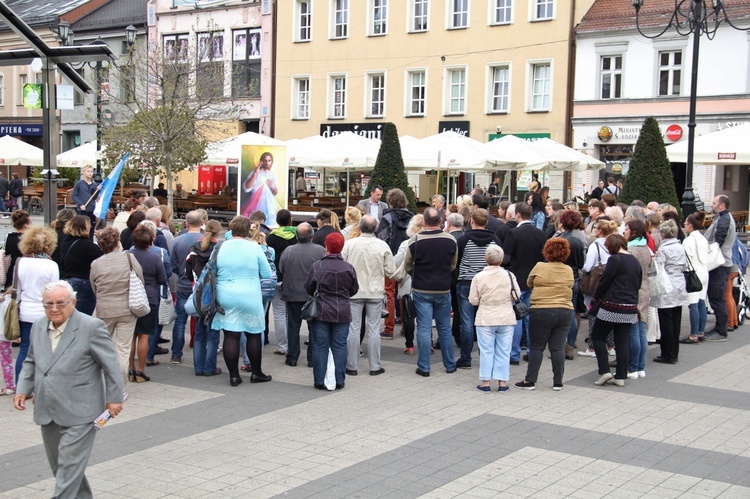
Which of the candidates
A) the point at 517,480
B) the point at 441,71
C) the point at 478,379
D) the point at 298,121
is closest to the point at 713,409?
the point at 478,379

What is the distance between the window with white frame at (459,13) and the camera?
1433 inches

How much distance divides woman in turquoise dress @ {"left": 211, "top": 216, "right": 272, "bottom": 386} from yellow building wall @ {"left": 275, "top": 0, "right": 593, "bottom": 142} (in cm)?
2623

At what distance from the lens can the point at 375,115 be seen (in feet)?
128

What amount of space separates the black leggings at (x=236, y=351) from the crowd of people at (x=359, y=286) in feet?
0.04

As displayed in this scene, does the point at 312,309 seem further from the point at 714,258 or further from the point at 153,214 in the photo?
the point at 714,258

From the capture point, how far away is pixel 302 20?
40.5m

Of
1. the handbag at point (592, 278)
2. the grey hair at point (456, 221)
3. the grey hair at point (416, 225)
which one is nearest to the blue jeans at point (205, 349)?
the grey hair at point (416, 225)

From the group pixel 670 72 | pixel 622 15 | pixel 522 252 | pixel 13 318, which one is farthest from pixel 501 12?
pixel 13 318

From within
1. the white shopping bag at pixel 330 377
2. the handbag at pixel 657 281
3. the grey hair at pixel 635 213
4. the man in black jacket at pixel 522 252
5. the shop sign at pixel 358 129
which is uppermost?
the shop sign at pixel 358 129

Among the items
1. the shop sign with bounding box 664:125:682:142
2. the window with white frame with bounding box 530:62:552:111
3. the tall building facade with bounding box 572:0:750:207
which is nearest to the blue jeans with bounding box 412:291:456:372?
the tall building facade with bounding box 572:0:750:207

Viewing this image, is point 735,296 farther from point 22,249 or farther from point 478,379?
point 22,249

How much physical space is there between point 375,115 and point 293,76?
14.1 ft

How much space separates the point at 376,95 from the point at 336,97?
194 cm

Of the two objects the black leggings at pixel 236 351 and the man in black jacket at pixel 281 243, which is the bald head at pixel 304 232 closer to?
the man in black jacket at pixel 281 243
